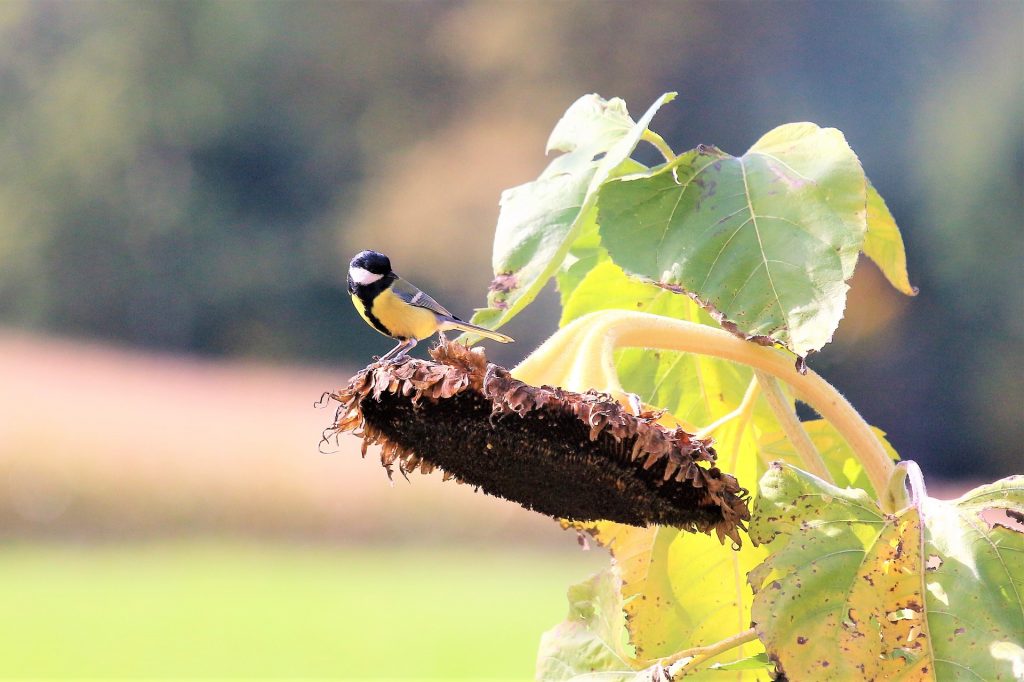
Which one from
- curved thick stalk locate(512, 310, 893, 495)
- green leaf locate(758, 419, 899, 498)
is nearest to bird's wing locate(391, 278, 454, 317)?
green leaf locate(758, 419, 899, 498)

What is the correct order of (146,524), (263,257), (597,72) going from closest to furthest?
(146,524) < (263,257) < (597,72)

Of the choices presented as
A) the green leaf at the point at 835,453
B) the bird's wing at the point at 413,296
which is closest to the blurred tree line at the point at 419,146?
the bird's wing at the point at 413,296

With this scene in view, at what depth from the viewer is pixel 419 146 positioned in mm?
12477

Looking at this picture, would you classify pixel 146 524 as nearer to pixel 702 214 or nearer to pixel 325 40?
pixel 325 40

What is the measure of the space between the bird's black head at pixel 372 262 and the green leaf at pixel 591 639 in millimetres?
442

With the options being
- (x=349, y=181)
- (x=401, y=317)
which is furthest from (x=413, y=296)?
(x=349, y=181)

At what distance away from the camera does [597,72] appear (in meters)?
12.5

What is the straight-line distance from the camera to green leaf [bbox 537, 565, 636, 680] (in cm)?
58

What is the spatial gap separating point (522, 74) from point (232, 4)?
3486 millimetres

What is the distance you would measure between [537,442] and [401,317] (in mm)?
587

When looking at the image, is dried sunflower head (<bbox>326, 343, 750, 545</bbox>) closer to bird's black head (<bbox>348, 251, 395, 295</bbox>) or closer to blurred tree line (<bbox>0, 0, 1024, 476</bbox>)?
bird's black head (<bbox>348, 251, 395, 295</bbox>)

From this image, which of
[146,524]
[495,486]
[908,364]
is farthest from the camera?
[908,364]

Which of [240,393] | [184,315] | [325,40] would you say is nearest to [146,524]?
[240,393]

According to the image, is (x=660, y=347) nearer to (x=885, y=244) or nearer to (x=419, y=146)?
(x=885, y=244)
